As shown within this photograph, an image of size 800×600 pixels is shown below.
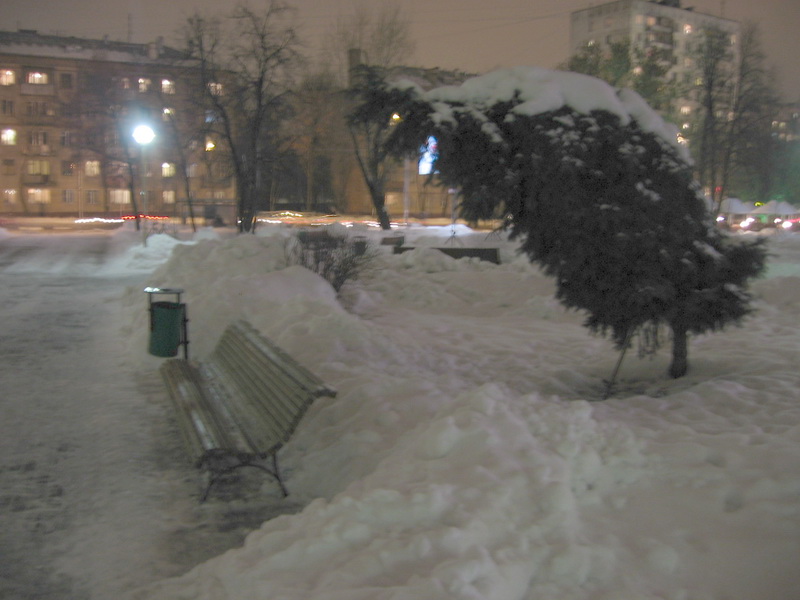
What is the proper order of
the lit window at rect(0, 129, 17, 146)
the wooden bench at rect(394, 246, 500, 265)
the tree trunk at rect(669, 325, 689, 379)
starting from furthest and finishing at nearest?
the lit window at rect(0, 129, 17, 146) < the wooden bench at rect(394, 246, 500, 265) < the tree trunk at rect(669, 325, 689, 379)

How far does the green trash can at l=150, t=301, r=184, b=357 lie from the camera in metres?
9.04

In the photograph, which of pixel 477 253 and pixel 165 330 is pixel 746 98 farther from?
pixel 165 330

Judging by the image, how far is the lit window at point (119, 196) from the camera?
6469cm

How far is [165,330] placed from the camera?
9055 millimetres

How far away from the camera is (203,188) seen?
6444cm

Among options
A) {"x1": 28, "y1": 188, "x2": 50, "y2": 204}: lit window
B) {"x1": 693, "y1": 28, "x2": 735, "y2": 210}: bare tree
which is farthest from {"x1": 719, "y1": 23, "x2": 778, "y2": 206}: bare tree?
{"x1": 28, "y1": 188, "x2": 50, "y2": 204}: lit window

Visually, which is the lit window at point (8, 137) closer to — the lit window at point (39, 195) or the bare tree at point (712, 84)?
the lit window at point (39, 195)

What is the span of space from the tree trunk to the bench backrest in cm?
389

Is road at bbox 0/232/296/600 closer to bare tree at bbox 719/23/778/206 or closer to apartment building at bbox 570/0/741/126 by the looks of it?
bare tree at bbox 719/23/778/206

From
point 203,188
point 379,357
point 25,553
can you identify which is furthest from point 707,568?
point 203,188

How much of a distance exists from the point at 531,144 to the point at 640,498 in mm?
3538

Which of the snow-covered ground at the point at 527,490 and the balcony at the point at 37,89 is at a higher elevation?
the balcony at the point at 37,89

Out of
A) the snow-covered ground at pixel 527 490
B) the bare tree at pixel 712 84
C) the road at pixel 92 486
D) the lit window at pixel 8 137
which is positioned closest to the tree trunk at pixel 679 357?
the snow-covered ground at pixel 527 490

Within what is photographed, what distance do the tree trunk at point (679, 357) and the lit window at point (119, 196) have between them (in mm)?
63200
